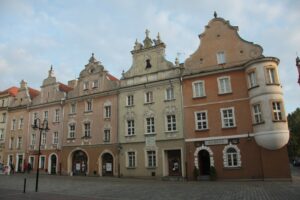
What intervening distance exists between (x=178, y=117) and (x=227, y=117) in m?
5.24

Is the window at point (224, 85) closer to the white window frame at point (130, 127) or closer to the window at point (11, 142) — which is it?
the white window frame at point (130, 127)

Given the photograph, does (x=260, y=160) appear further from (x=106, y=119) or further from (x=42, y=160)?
(x=42, y=160)

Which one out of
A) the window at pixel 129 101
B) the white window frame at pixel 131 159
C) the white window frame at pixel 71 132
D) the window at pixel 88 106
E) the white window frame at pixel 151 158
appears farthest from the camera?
the white window frame at pixel 71 132

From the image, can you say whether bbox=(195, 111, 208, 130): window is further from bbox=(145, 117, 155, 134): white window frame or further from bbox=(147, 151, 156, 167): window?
bbox=(147, 151, 156, 167): window

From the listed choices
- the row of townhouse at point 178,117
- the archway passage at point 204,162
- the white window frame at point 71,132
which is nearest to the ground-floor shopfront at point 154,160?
the row of townhouse at point 178,117

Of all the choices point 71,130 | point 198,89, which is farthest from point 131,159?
point 198,89

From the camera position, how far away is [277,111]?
2414 cm

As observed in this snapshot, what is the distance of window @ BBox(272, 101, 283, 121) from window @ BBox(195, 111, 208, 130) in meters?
6.60

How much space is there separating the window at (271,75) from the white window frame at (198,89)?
653 cm

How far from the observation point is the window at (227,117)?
26.4 meters

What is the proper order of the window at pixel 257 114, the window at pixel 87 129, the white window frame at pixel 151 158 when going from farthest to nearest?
the window at pixel 87 129
the white window frame at pixel 151 158
the window at pixel 257 114

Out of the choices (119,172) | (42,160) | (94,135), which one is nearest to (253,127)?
(119,172)

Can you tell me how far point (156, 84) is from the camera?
30.8 meters

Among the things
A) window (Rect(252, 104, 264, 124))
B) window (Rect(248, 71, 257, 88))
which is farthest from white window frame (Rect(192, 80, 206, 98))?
window (Rect(252, 104, 264, 124))
